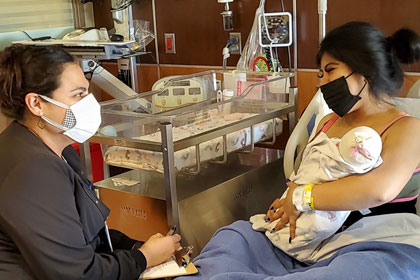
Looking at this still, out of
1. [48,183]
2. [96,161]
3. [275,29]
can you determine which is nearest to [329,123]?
[48,183]

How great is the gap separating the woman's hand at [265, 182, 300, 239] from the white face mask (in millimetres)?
673

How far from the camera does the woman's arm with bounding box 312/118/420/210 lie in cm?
150

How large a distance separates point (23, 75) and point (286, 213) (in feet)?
3.02

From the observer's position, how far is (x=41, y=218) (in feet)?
4.57

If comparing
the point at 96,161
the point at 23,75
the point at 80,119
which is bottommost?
the point at 96,161

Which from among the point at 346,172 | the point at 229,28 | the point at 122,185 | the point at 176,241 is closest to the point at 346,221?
the point at 346,172

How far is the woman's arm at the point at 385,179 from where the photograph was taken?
150 centimetres

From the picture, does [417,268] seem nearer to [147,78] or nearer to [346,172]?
[346,172]

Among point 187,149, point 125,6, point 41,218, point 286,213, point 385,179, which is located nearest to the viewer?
point 41,218

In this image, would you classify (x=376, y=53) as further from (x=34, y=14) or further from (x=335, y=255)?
(x=34, y=14)

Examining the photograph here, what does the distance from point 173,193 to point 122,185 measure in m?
0.42

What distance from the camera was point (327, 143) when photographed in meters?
1.66

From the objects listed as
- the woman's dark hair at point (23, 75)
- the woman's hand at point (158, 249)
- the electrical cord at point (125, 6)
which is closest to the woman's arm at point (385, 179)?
the woman's hand at point (158, 249)

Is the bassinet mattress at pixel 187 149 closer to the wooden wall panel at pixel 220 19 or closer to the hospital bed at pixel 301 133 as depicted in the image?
the hospital bed at pixel 301 133
